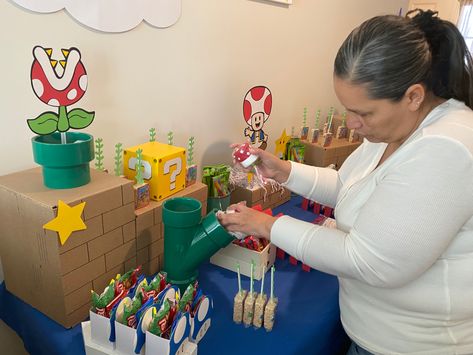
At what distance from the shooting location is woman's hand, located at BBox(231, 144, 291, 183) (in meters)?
1.14

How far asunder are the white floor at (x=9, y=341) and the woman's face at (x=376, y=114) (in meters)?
1.14

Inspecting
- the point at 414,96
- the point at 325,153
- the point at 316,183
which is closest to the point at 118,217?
the point at 316,183

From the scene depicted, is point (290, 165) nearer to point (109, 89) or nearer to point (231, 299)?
point (231, 299)

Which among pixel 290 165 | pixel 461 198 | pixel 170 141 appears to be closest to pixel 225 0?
pixel 170 141

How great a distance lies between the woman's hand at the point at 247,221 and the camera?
873 mm

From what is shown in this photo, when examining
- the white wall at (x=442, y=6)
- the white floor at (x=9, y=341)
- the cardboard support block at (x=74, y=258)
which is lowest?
the white floor at (x=9, y=341)

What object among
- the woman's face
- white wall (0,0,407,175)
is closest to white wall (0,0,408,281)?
white wall (0,0,407,175)

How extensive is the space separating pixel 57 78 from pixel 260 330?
79 cm

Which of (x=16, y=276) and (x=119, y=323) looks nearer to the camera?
(x=119, y=323)

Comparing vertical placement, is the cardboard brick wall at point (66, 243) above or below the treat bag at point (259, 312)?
above

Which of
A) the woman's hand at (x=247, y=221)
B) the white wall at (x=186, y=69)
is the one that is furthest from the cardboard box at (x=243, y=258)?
the white wall at (x=186, y=69)

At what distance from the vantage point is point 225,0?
1.36 meters

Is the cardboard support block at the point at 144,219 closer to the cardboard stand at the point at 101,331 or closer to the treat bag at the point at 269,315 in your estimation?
the cardboard stand at the point at 101,331

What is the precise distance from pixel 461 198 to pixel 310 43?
144 centimetres
